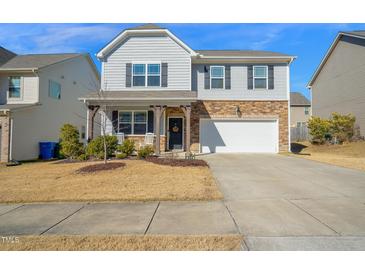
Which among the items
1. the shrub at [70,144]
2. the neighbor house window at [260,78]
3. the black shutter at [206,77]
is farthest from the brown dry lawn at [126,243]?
the neighbor house window at [260,78]

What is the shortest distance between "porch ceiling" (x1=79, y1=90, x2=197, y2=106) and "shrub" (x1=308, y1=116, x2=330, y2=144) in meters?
12.0

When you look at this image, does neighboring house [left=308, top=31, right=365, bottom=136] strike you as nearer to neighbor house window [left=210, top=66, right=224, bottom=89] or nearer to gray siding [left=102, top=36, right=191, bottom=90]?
neighbor house window [left=210, top=66, right=224, bottom=89]

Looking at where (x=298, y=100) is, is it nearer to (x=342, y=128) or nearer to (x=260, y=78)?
(x=342, y=128)

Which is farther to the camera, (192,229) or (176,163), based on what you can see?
(176,163)

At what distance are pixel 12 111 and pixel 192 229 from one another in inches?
Result: 563

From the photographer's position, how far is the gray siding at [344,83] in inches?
790

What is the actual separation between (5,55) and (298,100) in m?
36.8

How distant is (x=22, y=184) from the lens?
8.16 metres

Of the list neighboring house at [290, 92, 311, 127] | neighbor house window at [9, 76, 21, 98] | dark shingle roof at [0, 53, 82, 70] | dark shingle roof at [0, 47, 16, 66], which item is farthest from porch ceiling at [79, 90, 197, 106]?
neighboring house at [290, 92, 311, 127]

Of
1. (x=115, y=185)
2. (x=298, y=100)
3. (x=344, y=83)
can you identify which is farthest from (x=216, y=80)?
(x=298, y=100)

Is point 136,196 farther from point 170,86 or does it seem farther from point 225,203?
point 170,86

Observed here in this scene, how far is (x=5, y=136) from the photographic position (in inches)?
550

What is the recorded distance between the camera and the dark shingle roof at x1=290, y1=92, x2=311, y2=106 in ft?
124

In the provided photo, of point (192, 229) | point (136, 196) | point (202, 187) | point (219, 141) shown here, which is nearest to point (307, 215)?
point (192, 229)
